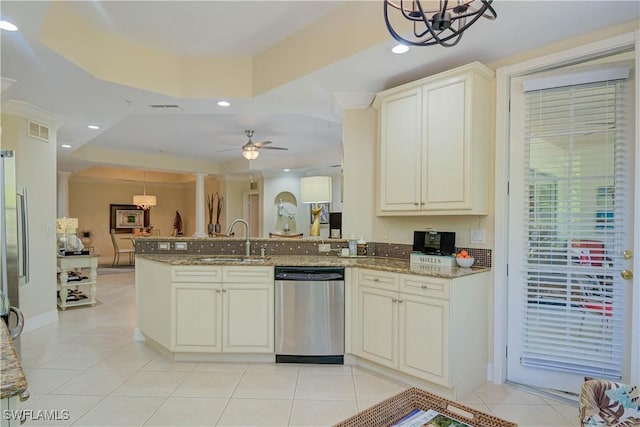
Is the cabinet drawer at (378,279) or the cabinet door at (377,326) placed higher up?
the cabinet drawer at (378,279)

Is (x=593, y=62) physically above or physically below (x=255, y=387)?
above

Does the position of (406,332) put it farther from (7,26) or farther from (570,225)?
(7,26)

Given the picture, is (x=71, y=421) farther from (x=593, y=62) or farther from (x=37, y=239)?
(x=593, y=62)

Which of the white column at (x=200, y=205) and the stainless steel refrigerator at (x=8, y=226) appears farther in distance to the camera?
the white column at (x=200, y=205)

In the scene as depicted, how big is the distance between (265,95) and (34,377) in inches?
124

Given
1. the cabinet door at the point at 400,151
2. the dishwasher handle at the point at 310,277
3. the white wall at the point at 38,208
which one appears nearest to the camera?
the cabinet door at the point at 400,151

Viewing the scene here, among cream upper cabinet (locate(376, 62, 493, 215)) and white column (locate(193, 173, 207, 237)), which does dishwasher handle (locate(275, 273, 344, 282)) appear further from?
white column (locate(193, 173, 207, 237))

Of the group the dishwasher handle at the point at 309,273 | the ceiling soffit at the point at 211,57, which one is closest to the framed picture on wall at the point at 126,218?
the ceiling soffit at the point at 211,57

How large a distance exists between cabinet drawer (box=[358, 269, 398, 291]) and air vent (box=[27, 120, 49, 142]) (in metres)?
4.15

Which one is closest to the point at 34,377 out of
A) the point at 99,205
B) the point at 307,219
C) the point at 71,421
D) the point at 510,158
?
the point at 71,421

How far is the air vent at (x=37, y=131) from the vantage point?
13.9ft

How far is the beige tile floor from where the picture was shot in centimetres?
232

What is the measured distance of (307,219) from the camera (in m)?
9.73

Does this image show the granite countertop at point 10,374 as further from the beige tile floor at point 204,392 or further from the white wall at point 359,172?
the white wall at point 359,172
